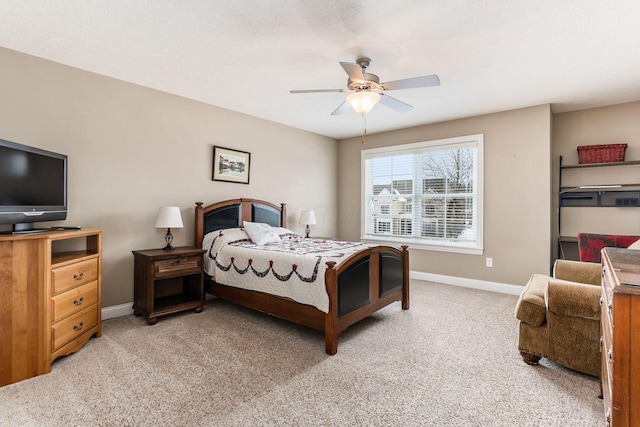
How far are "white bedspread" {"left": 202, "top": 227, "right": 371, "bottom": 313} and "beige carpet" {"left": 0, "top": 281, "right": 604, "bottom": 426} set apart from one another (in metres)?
0.41

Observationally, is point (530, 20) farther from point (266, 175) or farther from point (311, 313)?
point (266, 175)

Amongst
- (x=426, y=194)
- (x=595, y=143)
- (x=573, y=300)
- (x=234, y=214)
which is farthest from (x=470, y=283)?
(x=234, y=214)

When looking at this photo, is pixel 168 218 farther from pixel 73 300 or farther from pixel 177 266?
pixel 73 300

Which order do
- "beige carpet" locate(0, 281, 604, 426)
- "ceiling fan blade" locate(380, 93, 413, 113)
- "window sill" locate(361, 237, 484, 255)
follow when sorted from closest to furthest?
1. "beige carpet" locate(0, 281, 604, 426)
2. "ceiling fan blade" locate(380, 93, 413, 113)
3. "window sill" locate(361, 237, 484, 255)

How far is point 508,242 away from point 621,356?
3453 mm

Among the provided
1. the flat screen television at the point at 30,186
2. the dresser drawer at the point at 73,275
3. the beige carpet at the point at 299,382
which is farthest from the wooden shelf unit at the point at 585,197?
the flat screen television at the point at 30,186

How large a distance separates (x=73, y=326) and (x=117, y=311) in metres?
0.87

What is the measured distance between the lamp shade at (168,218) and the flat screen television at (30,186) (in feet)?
2.54

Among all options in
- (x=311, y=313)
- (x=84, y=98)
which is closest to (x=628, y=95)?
(x=311, y=313)

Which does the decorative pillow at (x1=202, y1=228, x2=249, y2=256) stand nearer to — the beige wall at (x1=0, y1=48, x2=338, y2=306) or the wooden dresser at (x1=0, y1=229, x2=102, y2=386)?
the beige wall at (x1=0, y1=48, x2=338, y2=306)

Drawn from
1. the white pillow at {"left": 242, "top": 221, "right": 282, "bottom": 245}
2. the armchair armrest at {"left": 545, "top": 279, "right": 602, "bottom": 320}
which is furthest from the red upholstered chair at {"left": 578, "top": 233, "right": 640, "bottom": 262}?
the white pillow at {"left": 242, "top": 221, "right": 282, "bottom": 245}

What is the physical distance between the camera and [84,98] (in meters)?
3.03

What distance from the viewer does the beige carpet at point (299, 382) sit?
5.63 ft

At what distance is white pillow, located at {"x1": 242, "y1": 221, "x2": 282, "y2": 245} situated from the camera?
3725mm
